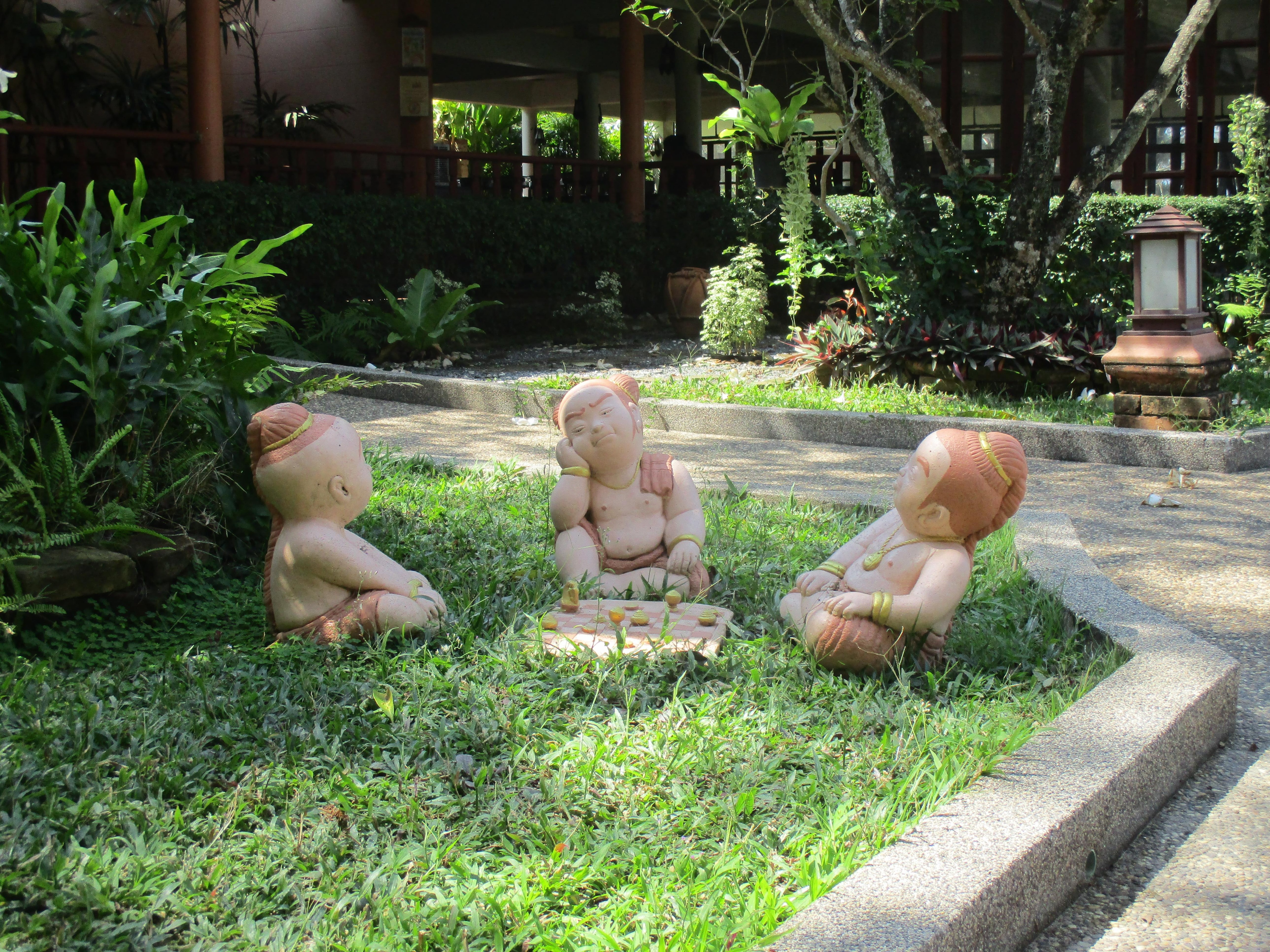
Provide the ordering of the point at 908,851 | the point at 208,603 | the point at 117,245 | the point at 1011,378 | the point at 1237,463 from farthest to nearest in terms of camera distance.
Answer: the point at 1011,378 → the point at 1237,463 → the point at 117,245 → the point at 208,603 → the point at 908,851

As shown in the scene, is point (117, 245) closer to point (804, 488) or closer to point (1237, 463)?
point (804, 488)

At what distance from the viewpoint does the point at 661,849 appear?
226 cm

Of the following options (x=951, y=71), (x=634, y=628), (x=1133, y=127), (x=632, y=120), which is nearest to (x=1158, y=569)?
(x=634, y=628)

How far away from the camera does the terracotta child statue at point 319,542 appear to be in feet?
10.3

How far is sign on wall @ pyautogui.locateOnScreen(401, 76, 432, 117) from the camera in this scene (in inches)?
565

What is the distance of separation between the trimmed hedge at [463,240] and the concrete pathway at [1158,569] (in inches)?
94.1

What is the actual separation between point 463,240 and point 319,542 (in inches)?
370

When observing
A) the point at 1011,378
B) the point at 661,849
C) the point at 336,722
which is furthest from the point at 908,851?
the point at 1011,378

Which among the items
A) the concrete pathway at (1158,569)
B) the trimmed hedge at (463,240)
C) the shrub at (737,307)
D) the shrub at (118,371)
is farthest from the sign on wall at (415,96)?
the shrub at (118,371)

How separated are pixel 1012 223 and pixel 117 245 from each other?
591 centimetres

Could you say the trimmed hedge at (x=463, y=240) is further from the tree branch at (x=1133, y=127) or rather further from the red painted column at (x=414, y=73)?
the tree branch at (x=1133, y=127)

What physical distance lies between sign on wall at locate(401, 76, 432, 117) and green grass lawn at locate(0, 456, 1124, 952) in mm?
11807

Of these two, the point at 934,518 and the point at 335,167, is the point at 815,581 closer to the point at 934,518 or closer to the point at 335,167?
the point at 934,518

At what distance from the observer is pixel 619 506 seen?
3.77 m
